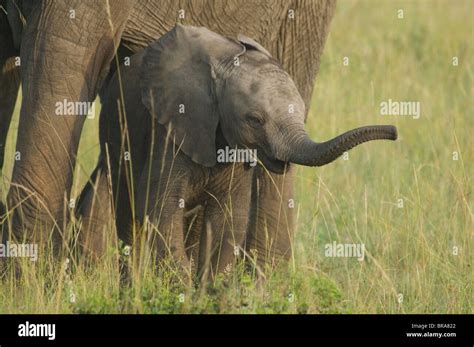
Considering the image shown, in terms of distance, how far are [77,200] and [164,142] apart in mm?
835

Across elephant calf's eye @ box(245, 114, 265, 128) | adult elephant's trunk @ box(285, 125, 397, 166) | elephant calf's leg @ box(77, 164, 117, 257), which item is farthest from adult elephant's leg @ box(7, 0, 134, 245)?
adult elephant's trunk @ box(285, 125, 397, 166)

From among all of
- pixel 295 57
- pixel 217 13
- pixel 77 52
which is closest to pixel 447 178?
pixel 295 57

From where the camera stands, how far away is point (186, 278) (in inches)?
271

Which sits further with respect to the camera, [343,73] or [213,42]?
[343,73]

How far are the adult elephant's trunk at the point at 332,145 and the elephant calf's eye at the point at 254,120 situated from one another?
20 centimetres

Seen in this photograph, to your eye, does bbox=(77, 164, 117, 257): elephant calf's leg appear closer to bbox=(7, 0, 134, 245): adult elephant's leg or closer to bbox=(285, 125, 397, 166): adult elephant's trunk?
bbox=(7, 0, 134, 245): adult elephant's leg

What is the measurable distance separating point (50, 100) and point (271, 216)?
137 cm

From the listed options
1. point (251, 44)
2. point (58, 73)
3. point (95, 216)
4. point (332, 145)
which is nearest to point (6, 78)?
point (95, 216)

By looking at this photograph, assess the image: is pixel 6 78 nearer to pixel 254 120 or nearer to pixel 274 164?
pixel 254 120

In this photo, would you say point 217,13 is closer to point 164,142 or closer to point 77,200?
point 164,142

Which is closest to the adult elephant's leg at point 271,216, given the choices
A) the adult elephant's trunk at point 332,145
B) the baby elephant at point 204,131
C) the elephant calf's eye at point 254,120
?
the baby elephant at point 204,131

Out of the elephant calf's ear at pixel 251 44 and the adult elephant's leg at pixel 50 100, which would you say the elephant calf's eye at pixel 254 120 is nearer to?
the elephant calf's ear at pixel 251 44

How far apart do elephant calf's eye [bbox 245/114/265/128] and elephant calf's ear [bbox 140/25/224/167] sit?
0.79 ft

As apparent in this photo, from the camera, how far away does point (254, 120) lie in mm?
6859
